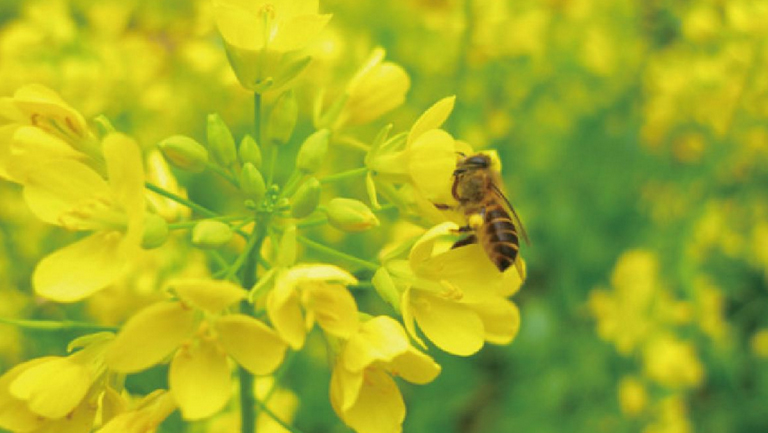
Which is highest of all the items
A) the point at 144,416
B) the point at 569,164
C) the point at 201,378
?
the point at 569,164

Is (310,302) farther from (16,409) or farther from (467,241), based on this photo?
(16,409)

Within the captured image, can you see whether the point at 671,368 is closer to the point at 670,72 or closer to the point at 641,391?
the point at 641,391

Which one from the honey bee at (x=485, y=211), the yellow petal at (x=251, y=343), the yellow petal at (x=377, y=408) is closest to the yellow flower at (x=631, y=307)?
the honey bee at (x=485, y=211)

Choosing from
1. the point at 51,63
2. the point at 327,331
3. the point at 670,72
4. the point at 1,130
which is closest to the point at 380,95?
the point at 327,331

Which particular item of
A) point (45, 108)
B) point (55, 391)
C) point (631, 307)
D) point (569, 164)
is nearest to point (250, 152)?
point (45, 108)

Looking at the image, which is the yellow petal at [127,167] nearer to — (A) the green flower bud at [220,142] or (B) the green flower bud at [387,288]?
(A) the green flower bud at [220,142]

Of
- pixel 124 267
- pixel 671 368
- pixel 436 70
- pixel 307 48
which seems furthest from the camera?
pixel 436 70
